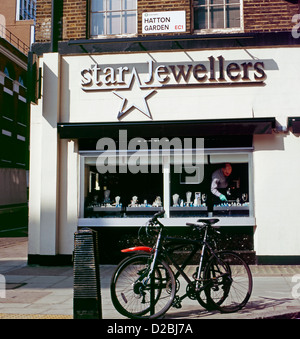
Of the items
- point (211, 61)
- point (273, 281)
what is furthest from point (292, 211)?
point (211, 61)

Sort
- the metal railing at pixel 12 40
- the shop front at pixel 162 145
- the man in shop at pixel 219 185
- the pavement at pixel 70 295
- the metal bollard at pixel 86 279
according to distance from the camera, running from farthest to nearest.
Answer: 1. the metal railing at pixel 12 40
2. the man in shop at pixel 219 185
3. the shop front at pixel 162 145
4. the pavement at pixel 70 295
5. the metal bollard at pixel 86 279

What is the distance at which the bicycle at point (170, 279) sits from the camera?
510cm

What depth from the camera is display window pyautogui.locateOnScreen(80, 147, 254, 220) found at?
929cm

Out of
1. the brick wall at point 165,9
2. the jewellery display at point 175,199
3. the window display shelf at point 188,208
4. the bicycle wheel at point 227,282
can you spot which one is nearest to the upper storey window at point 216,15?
the brick wall at point 165,9

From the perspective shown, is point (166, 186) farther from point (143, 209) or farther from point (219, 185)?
point (219, 185)

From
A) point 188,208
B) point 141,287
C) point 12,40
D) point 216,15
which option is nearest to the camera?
point 141,287

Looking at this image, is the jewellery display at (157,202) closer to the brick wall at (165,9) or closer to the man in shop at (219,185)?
the man in shop at (219,185)

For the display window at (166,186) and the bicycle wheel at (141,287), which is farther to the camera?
the display window at (166,186)

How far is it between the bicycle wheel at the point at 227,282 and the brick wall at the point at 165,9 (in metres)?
5.83

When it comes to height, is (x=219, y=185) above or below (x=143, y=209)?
above

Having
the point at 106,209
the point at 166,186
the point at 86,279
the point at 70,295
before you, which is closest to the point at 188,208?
the point at 166,186

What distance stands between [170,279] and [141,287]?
37 centimetres

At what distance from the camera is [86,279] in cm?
465
